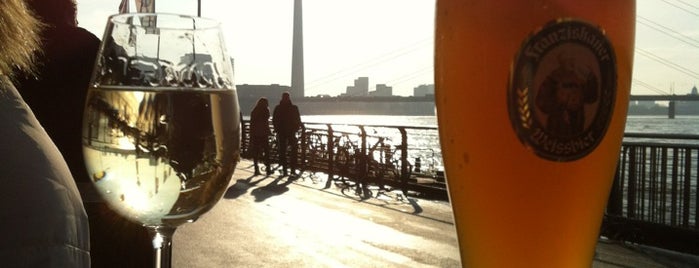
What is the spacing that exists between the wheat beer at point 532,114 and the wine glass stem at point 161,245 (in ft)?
1.26

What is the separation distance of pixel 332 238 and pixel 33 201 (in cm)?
604

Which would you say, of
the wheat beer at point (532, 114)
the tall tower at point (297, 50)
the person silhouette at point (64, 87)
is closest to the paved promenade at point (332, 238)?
the person silhouette at point (64, 87)

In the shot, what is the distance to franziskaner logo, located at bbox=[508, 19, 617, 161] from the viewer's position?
2.07 ft

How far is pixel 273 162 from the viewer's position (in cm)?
1814

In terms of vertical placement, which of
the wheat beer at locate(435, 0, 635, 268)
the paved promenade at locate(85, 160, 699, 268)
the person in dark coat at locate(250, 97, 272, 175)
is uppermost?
the wheat beer at locate(435, 0, 635, 268)

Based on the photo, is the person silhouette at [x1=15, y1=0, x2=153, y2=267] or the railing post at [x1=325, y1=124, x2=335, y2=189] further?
the railing post at [x1=325, y1=124, x2=335, y2=189]

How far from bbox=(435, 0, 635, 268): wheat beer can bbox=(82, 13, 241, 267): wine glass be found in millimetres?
386

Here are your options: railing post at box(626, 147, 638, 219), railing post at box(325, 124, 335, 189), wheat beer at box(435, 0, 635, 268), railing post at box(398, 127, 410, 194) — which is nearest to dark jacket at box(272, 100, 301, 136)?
railing post at box(325, 124, 335, 189)

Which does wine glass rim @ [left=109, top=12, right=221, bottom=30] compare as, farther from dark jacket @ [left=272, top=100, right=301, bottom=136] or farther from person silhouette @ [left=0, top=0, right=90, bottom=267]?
dark jacket @ [left=272, top=100, right=301, bottom=136]

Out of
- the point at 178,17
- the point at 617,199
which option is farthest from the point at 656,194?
the point at 178,17

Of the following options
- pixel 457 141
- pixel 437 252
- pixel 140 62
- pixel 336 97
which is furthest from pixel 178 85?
pixel 336 97

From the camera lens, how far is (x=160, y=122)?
36.7 inches

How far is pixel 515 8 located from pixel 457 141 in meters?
0.14

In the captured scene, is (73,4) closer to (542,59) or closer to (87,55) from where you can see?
(87,55)
